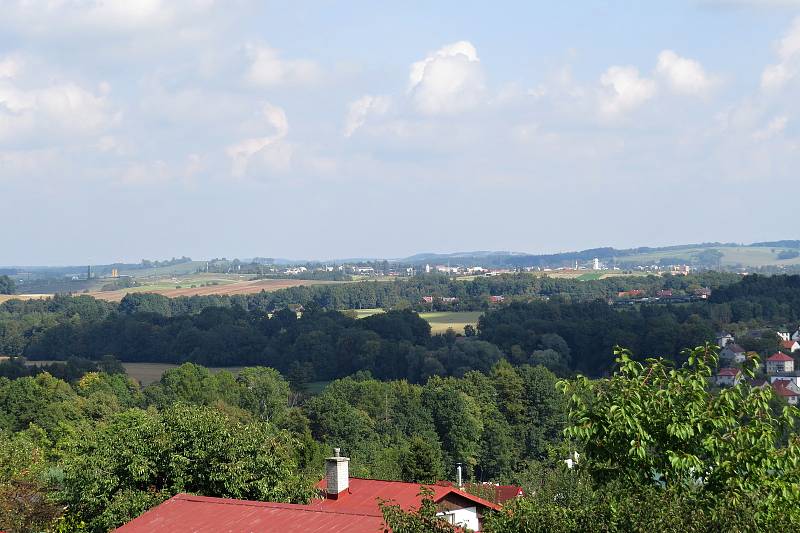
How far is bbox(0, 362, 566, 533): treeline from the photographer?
99.3 feet

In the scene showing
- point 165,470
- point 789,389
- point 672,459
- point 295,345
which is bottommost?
point 789,389

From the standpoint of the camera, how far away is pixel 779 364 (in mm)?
145625

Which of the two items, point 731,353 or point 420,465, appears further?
point 731,353

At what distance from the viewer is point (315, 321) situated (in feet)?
626

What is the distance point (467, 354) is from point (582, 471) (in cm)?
13812

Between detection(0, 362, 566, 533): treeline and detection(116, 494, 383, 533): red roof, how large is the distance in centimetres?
526

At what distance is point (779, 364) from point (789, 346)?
1349cm

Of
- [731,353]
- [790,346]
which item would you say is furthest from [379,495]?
[790,346]

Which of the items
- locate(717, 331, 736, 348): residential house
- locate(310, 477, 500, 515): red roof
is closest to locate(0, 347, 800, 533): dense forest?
locate(310, 477, 500, 515): red roof

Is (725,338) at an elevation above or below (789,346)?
above

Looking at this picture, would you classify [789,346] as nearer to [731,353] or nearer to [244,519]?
[731,353]

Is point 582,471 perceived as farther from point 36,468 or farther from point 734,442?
point 36,468

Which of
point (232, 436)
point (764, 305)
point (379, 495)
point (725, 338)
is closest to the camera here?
point (232, 436)

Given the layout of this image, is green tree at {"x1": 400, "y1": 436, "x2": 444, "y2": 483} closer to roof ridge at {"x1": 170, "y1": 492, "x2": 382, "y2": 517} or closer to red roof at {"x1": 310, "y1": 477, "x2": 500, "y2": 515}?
red roof at {"x1": 310, "y1": 477, "x2": 500, "y2": 515}
